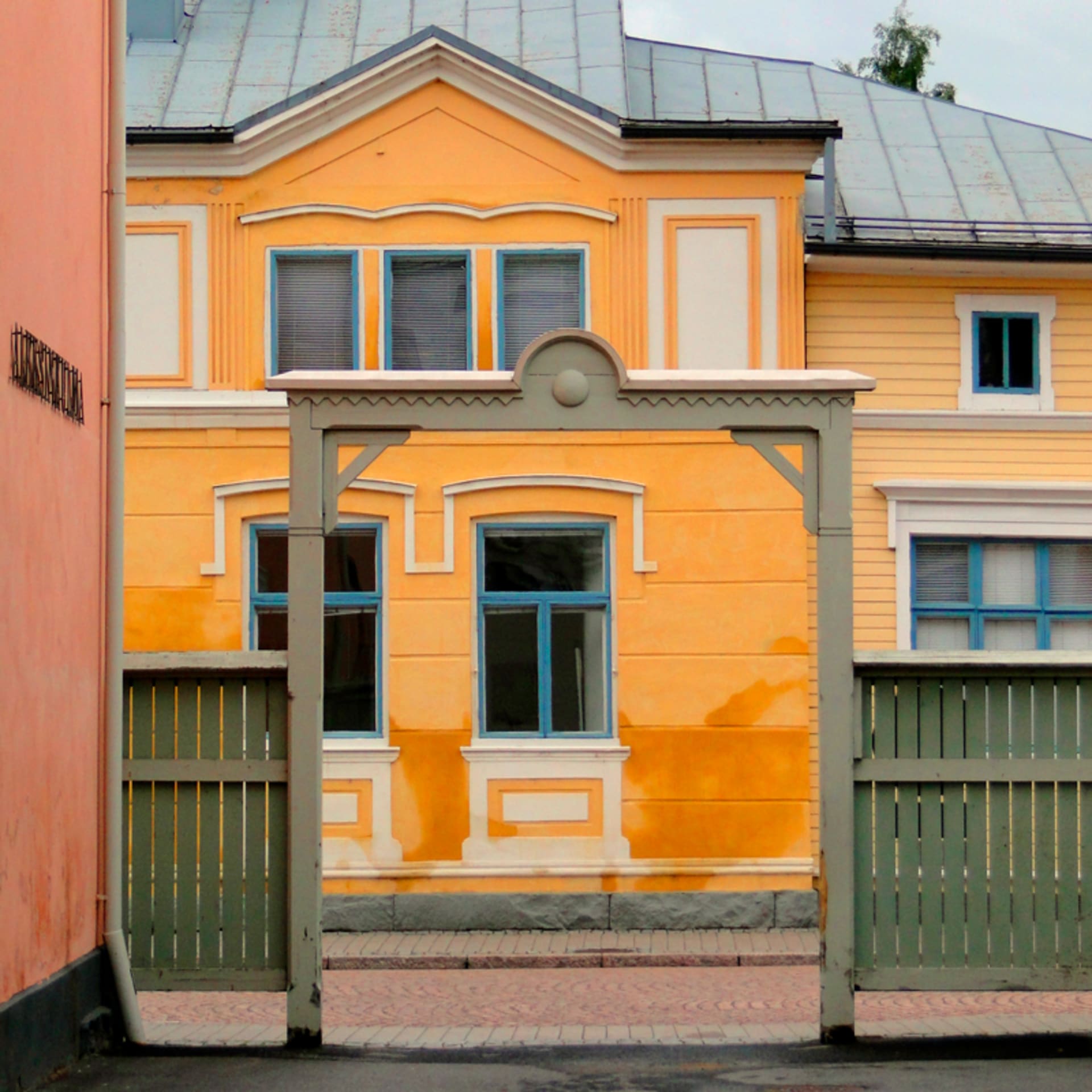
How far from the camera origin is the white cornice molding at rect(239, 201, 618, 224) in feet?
48.9

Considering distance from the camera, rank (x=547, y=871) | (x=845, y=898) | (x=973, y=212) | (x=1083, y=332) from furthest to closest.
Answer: (x=973, y=212), (x=1083, y=332), (x=547, y=871), (x=845, y=898)

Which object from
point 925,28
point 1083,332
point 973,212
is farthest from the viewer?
point 925,28

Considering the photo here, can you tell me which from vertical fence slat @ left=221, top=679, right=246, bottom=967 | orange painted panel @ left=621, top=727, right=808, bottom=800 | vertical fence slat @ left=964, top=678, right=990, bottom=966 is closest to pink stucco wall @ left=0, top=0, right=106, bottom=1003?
vertical fence slat @ left=221, top=679, right=246, bottom=967

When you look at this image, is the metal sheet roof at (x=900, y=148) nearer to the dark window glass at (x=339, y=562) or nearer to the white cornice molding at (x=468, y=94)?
the white cornice molding at (x=468, y=94)

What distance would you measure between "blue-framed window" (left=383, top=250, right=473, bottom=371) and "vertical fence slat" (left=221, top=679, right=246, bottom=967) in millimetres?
6725

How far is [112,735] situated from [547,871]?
21.5 feet

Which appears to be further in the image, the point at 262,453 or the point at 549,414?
the point at 262,453

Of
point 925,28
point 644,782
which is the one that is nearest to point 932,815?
point 644,782

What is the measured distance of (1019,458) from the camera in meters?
15.3

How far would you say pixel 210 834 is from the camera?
8586 mm

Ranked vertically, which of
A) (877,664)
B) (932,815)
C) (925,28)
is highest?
(925,28)

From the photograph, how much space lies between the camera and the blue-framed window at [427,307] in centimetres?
1498

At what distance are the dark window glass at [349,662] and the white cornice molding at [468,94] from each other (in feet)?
12.3

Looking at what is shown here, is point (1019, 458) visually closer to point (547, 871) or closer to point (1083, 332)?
point (1083, 332)
